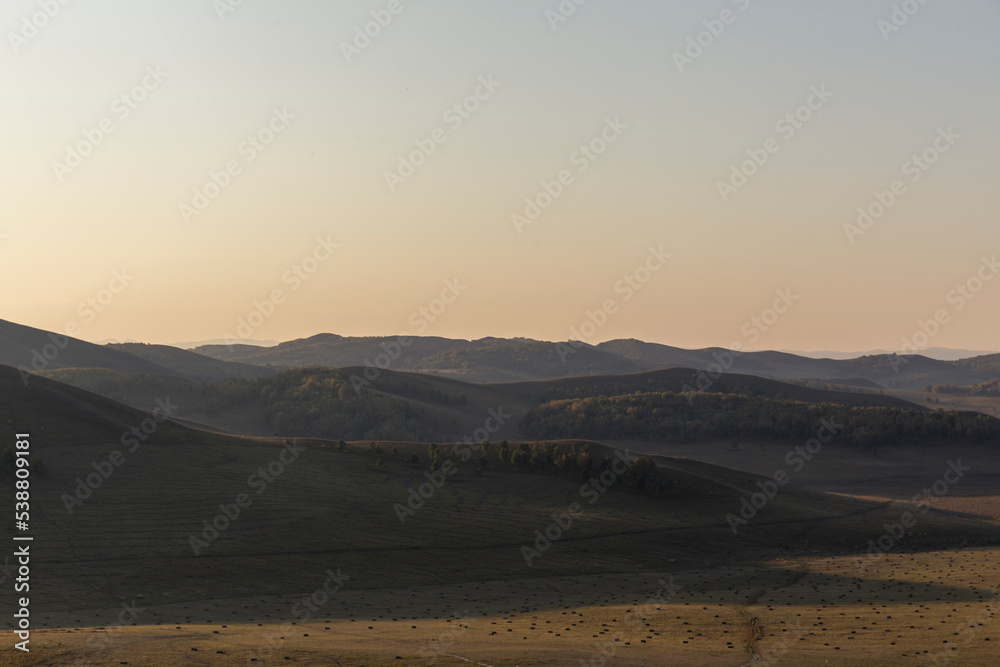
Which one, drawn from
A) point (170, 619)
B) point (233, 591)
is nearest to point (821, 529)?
point (233, 591)

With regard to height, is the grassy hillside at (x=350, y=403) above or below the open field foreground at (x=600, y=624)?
above

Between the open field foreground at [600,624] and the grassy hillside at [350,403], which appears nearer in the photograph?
the open field foreground at [600,624]

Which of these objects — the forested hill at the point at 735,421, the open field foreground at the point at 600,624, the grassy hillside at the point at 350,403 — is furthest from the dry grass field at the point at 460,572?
the grassy hillside at the point at 350,403

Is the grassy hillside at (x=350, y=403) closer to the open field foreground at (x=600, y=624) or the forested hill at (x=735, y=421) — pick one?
the forested hill at (x=735, y=421)

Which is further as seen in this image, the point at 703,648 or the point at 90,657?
the point at 703,648

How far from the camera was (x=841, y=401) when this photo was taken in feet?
619

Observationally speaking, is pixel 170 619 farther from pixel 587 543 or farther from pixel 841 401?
pixel 841 401

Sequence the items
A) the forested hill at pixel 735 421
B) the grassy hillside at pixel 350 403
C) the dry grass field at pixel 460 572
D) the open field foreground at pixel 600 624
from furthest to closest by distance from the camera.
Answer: the grassy hillside at pixel 350 403 < the forested hill at pixel 735 421 < the dry grass field at pixel 460 572 < the open field foreground at pixel 600 624

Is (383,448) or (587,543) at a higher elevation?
(383,448)

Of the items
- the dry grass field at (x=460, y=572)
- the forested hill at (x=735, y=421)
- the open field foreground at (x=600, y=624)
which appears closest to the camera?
→ the open field foreground at (x=600, y=624)

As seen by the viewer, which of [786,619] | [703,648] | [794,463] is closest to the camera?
[703,648]

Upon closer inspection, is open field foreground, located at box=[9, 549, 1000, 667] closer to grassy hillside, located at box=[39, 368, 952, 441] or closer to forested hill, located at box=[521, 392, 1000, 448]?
forested hill, located at box=[521, 392, 1000, 448]

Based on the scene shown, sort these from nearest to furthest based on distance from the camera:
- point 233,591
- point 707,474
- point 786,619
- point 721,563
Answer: point 786,619, point 233,591, point 721,563, point 707,474

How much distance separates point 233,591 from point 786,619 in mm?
28799
